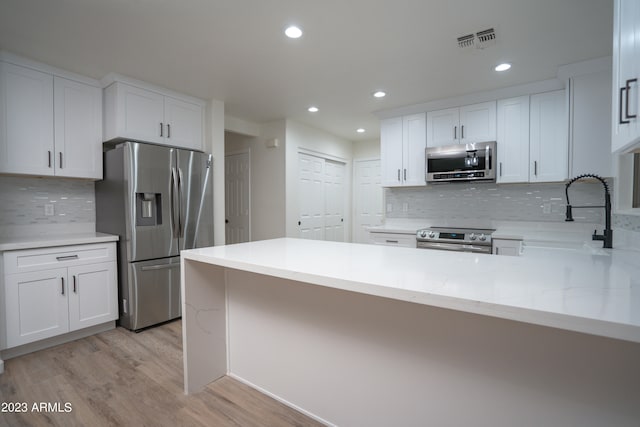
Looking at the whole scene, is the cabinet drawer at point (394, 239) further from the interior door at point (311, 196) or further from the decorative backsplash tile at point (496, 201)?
the interior door at point (311, 196)

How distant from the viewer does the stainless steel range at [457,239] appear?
3.18 m

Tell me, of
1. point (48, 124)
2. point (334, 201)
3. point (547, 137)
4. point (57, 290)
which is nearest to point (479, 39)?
point (547, 137)

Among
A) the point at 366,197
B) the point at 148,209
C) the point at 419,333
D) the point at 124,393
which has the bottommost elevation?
the point at 124,393

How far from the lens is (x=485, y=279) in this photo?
102 cm

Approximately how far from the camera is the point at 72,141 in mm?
2803

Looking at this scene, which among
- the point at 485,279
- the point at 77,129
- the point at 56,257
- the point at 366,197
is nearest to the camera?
the point at 485,279

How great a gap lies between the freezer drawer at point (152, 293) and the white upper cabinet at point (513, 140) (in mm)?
3762

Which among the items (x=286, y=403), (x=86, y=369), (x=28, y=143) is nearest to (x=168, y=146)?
(x=28, y=143)

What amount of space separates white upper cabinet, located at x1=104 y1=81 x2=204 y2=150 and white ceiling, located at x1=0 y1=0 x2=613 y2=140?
0.58 feet

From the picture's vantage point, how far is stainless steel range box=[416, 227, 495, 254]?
318 cm

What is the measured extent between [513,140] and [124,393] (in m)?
4.21

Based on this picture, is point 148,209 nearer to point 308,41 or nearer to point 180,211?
point 180,211

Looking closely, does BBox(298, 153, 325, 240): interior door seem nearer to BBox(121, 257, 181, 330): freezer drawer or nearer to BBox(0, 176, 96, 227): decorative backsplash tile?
BBox(121, 257, 181, 330): freezer drawer

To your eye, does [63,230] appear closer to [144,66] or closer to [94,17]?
[144,66]
